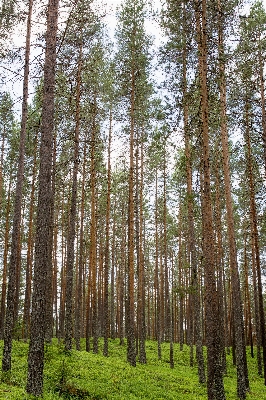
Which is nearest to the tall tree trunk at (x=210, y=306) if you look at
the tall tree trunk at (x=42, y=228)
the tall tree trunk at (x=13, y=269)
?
the tall tree trunk at (x=42, y=228)

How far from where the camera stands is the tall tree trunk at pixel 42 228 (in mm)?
7918

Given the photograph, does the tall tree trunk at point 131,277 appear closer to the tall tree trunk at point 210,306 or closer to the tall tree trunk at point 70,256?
the tall tree trunk at point 70,256

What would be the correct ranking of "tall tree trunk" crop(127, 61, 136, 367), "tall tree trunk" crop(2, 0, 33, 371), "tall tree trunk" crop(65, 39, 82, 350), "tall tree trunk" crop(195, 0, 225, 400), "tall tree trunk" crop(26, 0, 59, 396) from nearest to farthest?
1. "tall tree trunk" crop(26, 0, 59, 396)
2. "tall tree trunk" crop(195, 0, 225, 400)
3. "tall tree trunk" crop(2, 0, 33, 371)
4. "tall tree trunk" crop(65, 39, 82, 350)
5. "tall tree trunk" crop(127, 61, 136, 367)

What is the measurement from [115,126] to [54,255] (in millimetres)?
12488

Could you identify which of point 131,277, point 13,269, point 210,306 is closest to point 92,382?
point 13,269

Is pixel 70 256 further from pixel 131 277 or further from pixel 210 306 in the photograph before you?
pixel 210 306

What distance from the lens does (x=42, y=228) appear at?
845 centimetres

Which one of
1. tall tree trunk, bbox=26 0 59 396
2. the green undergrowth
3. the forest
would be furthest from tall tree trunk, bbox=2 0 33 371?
tall tree trunk, bbox=26 0 59 396

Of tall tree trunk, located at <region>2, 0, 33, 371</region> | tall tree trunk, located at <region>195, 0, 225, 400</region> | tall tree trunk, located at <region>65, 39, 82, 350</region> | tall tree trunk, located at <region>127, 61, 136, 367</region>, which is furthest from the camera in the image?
tall tree trunk, located at <region>127, 61, 136, 367</region>

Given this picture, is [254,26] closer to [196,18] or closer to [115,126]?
[196,18]

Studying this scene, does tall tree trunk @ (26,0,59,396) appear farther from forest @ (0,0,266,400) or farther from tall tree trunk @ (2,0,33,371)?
tall tree trunk @ (2,0,33,371)

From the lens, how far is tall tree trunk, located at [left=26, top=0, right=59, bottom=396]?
792 cm

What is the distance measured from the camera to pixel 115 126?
21.9m

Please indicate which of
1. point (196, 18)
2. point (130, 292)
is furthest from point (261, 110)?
point (130, 292)
